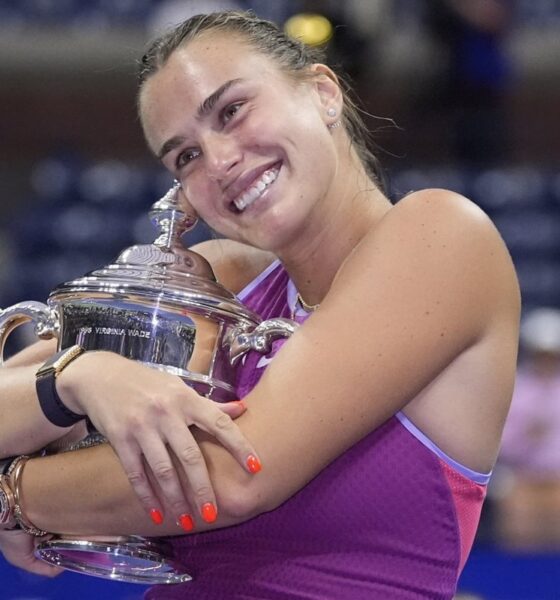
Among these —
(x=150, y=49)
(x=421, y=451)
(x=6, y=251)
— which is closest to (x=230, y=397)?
(x=421, y=451)

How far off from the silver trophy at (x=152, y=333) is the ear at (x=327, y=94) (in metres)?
0.27

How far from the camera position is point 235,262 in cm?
164

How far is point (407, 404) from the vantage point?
125cm

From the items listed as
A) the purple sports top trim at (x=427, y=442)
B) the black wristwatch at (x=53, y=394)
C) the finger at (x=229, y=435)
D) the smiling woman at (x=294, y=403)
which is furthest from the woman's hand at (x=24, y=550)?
the purple sports top trim at (x=427, y=442)

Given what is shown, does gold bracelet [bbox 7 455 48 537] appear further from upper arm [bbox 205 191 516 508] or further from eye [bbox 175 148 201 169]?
eye [bbox 175 148 201 169]

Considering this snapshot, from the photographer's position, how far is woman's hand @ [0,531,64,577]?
130 cm

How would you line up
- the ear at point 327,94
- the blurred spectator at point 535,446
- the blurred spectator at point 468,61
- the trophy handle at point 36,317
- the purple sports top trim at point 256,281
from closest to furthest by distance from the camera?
the trophy handle at point 36,317, the ear at point 327,94, the purple sports top trim at point 256,281, the blurred spectator at point 535,446, the blurred spectator at point 468,61

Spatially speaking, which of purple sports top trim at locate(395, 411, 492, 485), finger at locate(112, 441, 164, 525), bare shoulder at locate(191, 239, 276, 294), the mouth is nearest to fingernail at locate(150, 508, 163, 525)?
finger at locate(112, 441, 164, 525)

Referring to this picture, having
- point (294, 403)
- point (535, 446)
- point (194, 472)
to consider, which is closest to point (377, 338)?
point (294, 403)

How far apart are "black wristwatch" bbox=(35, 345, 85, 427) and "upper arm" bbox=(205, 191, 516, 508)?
177 millimetres

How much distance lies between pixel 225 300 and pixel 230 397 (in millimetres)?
102

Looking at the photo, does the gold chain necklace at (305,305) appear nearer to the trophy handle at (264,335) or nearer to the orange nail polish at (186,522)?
the trophy handle at (264,335)

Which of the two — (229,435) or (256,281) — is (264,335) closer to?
(229,435)

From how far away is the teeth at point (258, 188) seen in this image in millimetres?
1341
